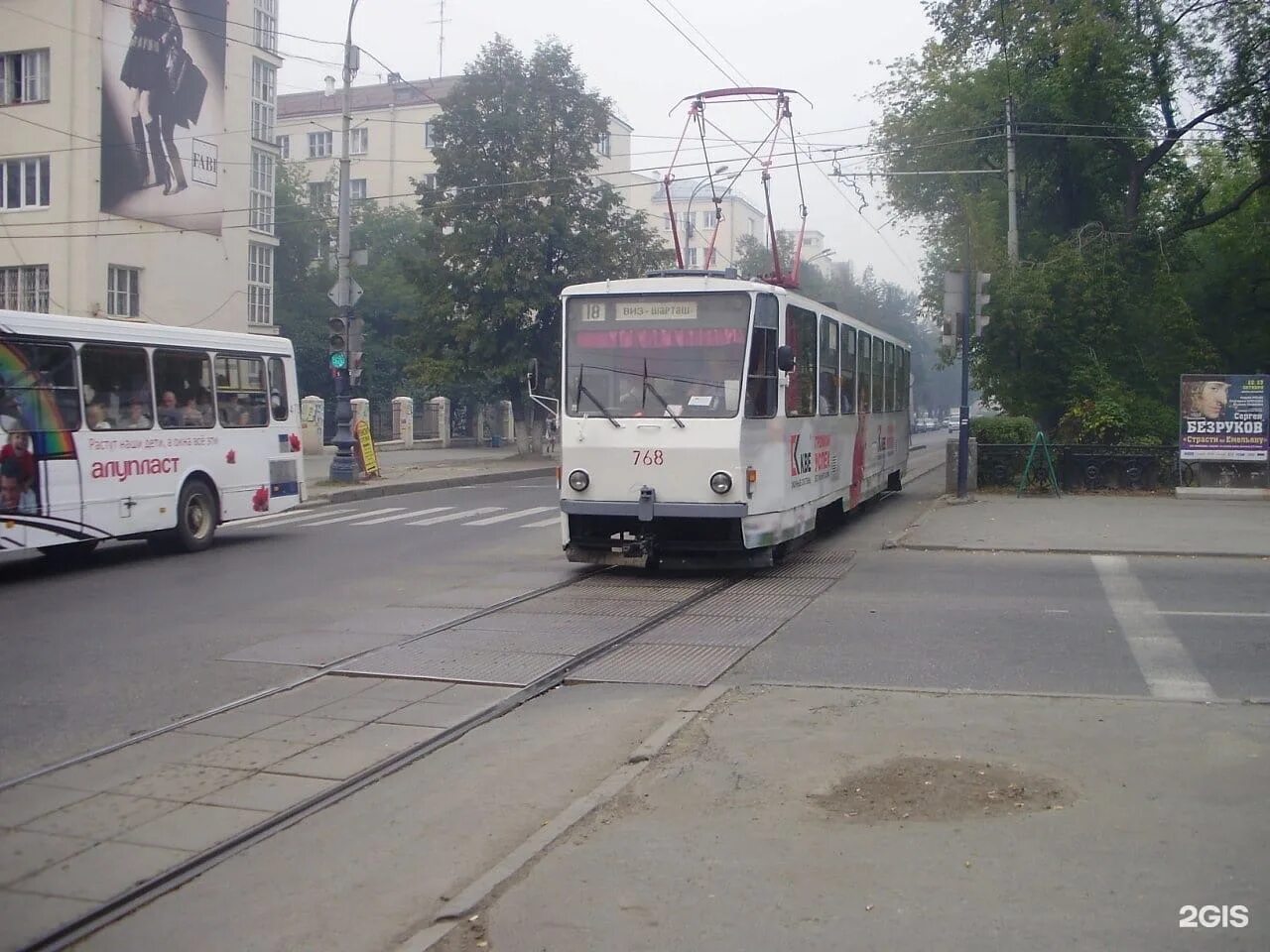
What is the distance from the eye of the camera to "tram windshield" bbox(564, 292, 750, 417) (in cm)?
1314

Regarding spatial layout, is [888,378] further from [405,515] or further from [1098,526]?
[405,515]

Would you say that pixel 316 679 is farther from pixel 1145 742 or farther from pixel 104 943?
pixel 1145 742

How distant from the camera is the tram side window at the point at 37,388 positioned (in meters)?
13.6

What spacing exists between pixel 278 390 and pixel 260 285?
114 ft

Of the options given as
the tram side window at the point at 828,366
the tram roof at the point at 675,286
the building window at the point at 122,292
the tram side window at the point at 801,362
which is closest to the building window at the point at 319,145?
the building window at the point at 122,292

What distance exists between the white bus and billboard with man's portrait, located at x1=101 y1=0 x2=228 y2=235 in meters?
24.0

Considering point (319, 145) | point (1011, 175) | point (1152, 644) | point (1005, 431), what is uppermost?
point (319, 145)

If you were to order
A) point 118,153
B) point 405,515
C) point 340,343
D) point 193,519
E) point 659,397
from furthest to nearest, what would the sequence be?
point 118,153 → point 340,343 → point 405,515 → point 193,519 → point 659,397

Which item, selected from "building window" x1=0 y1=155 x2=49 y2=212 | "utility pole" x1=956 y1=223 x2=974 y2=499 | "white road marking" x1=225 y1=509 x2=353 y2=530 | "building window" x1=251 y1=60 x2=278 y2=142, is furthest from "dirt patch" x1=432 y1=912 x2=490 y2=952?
"building window" x1=251 y1=60 x2=278 y2=142

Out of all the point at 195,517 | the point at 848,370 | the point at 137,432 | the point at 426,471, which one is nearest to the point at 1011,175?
the point at 848,370

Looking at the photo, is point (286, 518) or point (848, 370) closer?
point (848, 370)

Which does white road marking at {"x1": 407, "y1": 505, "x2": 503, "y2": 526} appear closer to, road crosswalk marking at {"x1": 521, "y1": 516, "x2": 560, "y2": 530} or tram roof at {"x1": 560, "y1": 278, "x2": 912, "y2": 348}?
road crosswalk marking at {"x1": 521, "y1": 516, "x2": 560, "y2": 530}

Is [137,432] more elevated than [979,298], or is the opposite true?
[979,298]

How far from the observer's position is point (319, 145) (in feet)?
255
